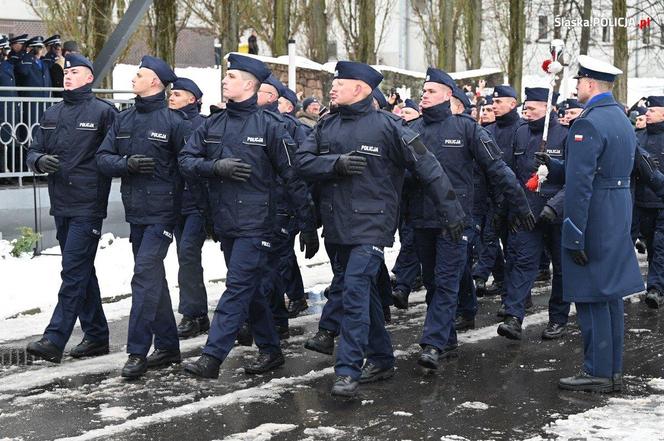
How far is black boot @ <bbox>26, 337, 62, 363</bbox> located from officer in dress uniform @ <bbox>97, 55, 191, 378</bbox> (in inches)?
25.5

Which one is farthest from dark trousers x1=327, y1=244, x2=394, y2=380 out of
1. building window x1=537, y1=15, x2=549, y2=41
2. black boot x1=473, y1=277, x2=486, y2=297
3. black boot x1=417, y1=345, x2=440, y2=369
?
building window x1=537, y1=15, x2=549, y2=41

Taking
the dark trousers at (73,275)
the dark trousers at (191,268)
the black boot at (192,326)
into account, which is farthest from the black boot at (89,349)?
the dark trousers at (191,268)

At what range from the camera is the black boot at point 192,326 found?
33.3ft

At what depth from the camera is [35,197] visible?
14461mm

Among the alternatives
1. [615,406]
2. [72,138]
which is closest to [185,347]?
[72,138]

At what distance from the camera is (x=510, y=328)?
9.95 m

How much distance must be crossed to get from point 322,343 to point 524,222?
1798mm

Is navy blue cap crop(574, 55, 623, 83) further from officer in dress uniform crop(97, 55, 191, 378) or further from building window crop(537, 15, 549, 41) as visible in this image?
building window crop(537, 15, 549, 41)

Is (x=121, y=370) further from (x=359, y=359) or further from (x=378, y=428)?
(x=378, y=428)

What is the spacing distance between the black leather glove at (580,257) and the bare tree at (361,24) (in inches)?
835

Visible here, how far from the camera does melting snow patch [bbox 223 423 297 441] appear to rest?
6902mm

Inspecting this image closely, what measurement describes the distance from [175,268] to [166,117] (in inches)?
179

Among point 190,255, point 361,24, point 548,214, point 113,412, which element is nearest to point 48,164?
point 190,255

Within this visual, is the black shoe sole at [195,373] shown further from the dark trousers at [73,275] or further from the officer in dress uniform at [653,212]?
the officer in dress uniform at [653,212]
